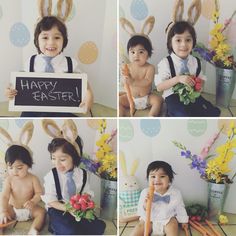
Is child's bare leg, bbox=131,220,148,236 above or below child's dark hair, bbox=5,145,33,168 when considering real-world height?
below

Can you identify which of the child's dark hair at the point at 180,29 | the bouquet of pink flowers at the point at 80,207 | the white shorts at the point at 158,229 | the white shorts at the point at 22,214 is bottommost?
the white shorts at the point at 158,229

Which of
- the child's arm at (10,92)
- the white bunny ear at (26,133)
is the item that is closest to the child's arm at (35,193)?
the white bunny ear at (26,133)

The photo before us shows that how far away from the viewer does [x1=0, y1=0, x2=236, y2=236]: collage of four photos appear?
1213mm

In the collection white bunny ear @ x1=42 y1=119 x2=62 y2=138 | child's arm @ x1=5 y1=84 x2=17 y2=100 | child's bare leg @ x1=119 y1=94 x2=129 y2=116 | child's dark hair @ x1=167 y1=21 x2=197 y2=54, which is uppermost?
child's dark hair @ x1=167 y1=21 x2=197 y2=54

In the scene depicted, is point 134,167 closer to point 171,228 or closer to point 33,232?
point 171,228

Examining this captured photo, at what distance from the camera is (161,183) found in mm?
1261

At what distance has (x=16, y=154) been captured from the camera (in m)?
→ 1.24

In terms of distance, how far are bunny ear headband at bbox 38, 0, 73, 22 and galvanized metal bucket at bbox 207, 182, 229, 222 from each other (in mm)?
602

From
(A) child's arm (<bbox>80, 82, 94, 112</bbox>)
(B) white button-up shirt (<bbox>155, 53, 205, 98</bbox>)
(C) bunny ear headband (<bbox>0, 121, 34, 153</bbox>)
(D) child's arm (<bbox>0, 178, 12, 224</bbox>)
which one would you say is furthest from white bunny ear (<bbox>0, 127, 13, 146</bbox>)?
(B) white button-up shirt (<bbox>155, 53, 205, 98</bbox>)

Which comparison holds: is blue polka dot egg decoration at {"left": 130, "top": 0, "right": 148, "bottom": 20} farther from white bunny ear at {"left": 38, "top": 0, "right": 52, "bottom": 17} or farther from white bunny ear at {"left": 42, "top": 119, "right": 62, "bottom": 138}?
white bunny ear at {"left": 42, "top": 119, "right": 62, "bottom": 138}

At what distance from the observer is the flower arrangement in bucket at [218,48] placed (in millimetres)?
1216

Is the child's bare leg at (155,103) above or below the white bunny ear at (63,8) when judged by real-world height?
below

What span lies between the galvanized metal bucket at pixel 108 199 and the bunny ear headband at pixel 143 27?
406 mm

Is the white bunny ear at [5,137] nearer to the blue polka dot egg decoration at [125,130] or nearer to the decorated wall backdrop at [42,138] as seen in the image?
the decorated wall backdrop at [42,138]
